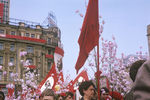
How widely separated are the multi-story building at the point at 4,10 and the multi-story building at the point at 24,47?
125 centimetres

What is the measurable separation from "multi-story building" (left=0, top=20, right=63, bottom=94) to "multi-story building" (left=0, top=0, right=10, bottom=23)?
1246mm

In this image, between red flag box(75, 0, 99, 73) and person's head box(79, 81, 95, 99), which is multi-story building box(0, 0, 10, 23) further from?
person's head box(79, 81, 95, 99)

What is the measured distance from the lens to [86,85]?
404 centimetres

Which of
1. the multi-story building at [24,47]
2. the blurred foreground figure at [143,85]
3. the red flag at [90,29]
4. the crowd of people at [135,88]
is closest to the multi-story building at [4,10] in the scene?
the multi-story building at [24,47]

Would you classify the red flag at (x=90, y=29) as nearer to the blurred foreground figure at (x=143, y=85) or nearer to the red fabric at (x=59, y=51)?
the blurred foreground figure at (x=143, y=85)

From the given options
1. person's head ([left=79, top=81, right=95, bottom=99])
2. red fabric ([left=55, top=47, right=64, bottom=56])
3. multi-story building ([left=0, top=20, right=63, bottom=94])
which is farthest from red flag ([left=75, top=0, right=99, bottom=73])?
red fabric ([left=55, top=47, right=64, bottom=56])

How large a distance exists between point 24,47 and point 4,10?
7.77m

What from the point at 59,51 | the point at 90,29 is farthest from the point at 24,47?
the point at 90,29

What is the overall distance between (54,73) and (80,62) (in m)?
7.90

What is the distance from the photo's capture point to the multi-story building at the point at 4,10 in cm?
4519

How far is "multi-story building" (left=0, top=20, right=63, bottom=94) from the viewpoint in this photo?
4322 centimetres

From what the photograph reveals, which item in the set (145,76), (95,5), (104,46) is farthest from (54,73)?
(145,76)

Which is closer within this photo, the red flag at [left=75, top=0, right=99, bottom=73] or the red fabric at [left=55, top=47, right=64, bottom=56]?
the red flag at [left=75, top=0, right=99, bottom=73]

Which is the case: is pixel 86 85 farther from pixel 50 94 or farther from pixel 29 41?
pixel 29 41
